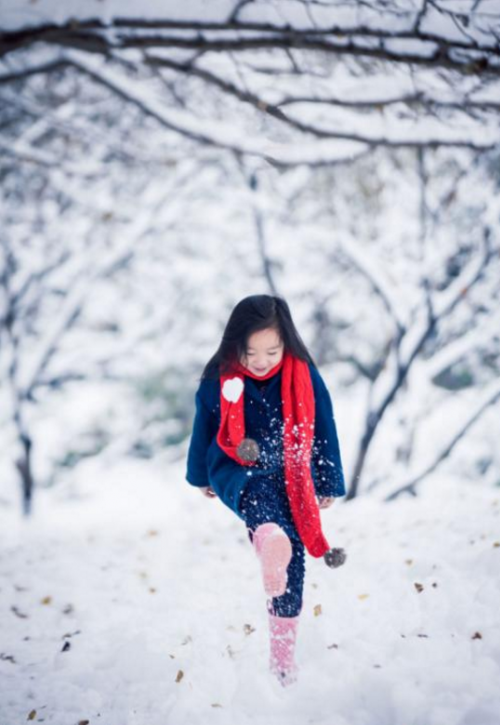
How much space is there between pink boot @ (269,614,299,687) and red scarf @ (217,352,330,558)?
1.03ft

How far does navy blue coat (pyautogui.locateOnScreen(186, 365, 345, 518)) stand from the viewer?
2.03m

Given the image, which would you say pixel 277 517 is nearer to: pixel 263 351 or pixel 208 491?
pixel 208 491

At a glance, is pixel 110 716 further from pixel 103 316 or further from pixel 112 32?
pixel 103 316

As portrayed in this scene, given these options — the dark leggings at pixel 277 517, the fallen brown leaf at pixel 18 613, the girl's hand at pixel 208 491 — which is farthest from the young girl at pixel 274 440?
the fallen brown leaf at pixel 18 613

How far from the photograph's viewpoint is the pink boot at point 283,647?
2084 mm

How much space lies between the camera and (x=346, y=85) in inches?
110

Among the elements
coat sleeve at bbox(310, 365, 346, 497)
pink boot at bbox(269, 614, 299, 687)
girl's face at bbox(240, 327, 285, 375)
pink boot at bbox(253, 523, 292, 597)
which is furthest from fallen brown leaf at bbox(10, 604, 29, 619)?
girl's face at bbox(240, 327, 285, 375)

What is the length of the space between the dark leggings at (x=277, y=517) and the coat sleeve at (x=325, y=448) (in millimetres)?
193

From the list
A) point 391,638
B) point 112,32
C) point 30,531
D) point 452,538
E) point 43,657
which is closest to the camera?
point 112,32

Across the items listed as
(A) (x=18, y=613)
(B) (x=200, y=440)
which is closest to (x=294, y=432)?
(B) (x=200, y=440)

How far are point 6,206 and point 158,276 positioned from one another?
2654 millimetres

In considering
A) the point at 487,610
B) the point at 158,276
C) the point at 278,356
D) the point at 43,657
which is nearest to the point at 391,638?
the point at 487,610

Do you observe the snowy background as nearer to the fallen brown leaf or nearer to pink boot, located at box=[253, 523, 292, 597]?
the fallen brown leaf

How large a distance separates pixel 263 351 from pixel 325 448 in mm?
517
